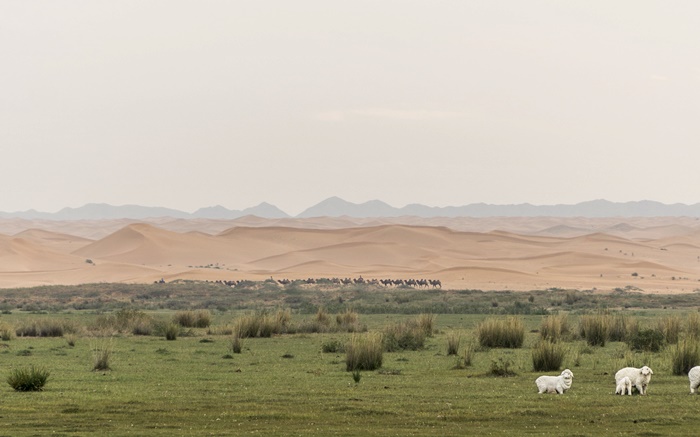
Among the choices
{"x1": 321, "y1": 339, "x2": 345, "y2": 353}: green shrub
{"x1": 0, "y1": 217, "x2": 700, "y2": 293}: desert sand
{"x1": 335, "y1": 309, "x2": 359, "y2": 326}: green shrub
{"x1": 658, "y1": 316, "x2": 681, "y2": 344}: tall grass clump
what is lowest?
{"x1": 321, "y1": 339, "x2": 345, "y2": 353}: green shrub

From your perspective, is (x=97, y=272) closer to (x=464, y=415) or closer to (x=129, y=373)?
(x=129, y=373)

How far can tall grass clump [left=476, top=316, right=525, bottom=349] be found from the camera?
27906 mm

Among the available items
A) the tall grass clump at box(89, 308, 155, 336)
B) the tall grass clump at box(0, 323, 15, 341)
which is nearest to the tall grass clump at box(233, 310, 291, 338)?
the tall grass clump at box(89, 308, 155, 336)

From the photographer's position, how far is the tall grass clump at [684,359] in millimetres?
21047

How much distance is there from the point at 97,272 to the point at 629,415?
74.5m

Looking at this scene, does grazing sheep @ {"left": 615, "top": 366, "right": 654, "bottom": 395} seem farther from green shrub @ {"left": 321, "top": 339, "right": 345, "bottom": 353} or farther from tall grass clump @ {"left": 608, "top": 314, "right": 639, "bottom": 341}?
tall grass clump @ {"left": 608, "top": 314, "right": 639, "bottom": 341}

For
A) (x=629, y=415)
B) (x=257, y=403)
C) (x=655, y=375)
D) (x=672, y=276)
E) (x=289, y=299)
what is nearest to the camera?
(x=629, y=415)

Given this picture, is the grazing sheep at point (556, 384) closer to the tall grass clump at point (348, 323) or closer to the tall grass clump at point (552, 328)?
→ the tall grass clump at point (552, 328)

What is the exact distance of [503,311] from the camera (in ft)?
149

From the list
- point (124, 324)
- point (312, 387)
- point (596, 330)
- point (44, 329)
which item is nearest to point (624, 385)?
point (312, 387)

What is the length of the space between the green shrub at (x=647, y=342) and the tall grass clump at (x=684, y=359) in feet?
15.1

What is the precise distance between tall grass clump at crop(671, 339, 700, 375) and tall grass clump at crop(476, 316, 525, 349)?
6.96 metres

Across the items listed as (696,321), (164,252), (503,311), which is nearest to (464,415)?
(696,321)

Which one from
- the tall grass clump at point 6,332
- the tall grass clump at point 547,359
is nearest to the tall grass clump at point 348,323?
the tall grass clump at point 6,332
